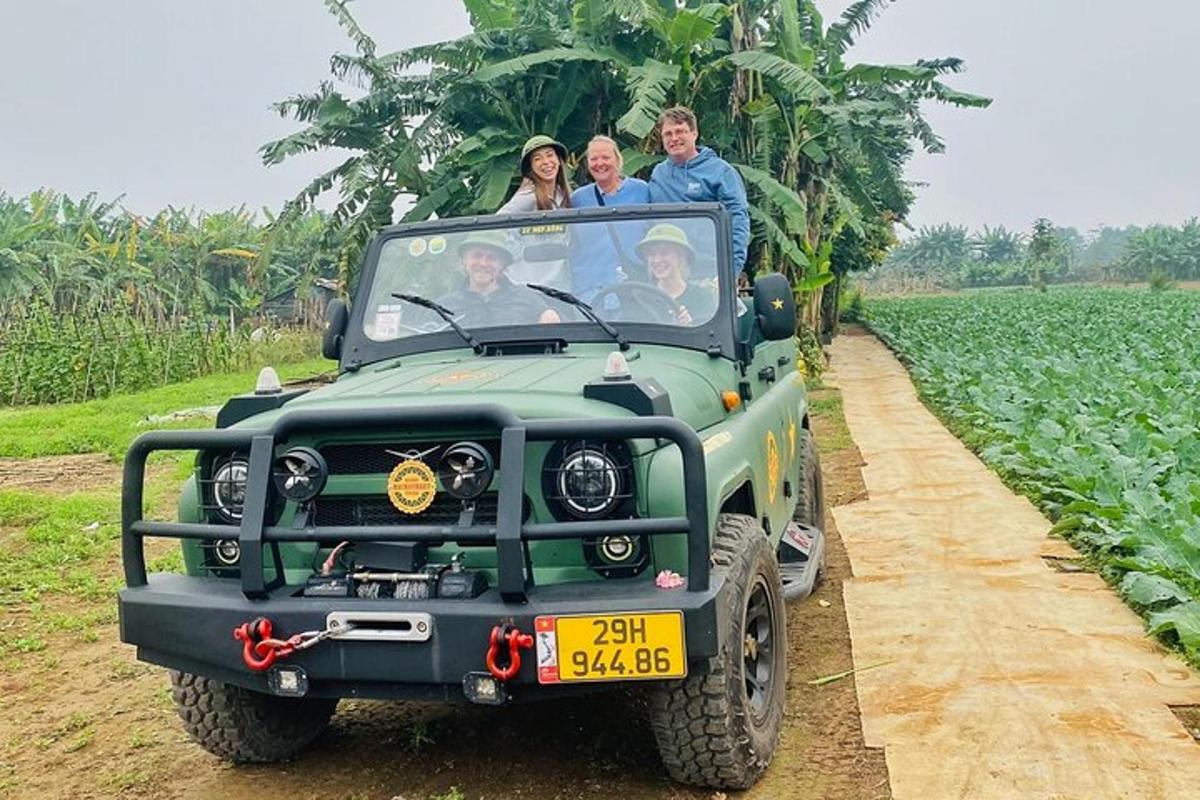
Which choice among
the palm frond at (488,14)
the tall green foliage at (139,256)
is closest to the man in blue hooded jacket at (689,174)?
the palm frond at (488,14)

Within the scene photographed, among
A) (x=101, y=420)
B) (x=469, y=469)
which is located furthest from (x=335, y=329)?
(x=101, y=420)

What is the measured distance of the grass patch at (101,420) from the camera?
40.9 ft

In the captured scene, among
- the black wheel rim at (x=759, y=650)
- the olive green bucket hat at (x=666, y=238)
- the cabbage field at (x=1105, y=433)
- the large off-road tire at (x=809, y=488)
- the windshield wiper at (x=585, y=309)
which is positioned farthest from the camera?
the large off-road tire at (x=809, y=488)

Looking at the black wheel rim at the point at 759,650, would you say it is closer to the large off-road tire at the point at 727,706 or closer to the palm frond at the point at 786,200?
the large off-road tire at the point at 727,706

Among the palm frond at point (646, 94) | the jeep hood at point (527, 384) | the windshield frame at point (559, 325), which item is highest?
the palm frond at point (646, 94)

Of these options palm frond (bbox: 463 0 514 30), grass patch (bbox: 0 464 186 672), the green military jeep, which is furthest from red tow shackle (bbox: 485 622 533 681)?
palm frond (bbox: 463 0 514 30)

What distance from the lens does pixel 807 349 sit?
17.9m

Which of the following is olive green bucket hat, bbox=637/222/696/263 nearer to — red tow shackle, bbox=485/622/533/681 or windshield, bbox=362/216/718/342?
windshield, bbox=362/216/718/342

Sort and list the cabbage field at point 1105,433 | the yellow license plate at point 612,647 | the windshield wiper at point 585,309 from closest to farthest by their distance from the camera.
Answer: the yellow license plate at point 612,647 → the windshield wiper at point 585,309 → the cabbage field at point 1105,433

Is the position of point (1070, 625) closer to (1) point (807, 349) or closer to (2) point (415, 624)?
(2) point (415, 624)

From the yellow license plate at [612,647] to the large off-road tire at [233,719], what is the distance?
122 centimetres

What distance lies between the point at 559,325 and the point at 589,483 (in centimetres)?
133

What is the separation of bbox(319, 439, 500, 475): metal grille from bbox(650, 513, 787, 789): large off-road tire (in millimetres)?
815

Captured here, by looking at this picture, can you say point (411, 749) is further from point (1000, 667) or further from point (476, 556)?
point (1000, 667)
